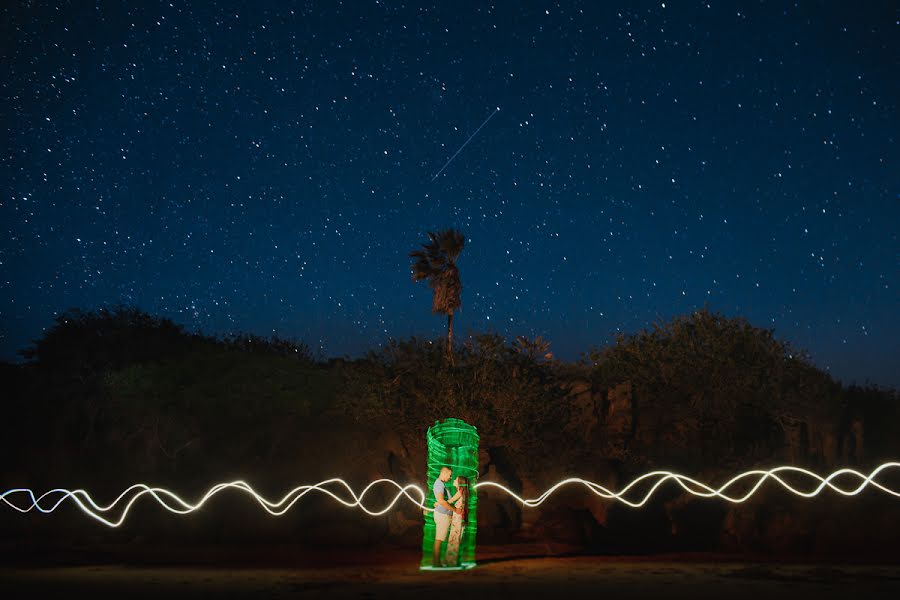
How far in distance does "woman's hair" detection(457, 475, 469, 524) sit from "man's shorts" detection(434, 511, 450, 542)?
422 millimetres

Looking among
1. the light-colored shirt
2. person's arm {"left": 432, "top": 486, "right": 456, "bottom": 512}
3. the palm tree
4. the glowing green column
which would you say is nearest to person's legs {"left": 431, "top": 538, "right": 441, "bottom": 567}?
the glowing green column

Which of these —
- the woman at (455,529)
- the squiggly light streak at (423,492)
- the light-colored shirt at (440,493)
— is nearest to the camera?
the light-colored shirt at (440,493)

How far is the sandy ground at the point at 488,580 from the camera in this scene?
983cm

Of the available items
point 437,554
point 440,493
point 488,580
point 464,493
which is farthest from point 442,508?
point 488,580

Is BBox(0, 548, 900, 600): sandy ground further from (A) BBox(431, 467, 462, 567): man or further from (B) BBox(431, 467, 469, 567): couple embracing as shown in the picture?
(A) BBox(431, 467, 462, 567): man

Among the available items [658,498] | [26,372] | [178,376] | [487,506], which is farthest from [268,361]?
[658,498]

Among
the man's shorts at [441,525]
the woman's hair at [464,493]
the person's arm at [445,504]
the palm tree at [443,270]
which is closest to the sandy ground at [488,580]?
the man's shorts at [441,525]

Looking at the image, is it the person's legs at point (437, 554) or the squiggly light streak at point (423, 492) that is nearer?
the person's legs at point (437, 554)

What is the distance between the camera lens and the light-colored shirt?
12.5 meters

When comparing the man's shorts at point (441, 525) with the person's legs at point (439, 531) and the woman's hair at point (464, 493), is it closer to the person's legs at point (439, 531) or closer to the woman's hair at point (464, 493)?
the person's legs at point (439, 531)

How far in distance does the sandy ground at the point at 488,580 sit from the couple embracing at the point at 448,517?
0.43m

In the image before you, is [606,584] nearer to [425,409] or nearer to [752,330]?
[425,409]

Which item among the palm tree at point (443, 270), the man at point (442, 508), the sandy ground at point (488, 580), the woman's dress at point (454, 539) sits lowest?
the sandy ground at point (488, 580)

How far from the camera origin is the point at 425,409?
20.7m
